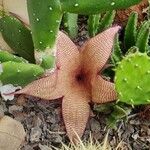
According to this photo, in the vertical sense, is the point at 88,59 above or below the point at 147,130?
above

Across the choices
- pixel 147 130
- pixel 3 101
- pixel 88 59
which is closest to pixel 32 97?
pixel 3 101

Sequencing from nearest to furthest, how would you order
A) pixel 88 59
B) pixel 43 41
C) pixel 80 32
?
pixel 43 41, pixel 88 59, pixel 80 32

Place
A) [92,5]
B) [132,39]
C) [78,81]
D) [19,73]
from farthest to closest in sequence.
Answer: [132,39] < [78,81] < [19,73] < [92,5]

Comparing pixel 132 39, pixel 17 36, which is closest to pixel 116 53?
pixel 132 39

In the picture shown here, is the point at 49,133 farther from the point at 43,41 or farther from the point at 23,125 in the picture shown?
the point at 43,41

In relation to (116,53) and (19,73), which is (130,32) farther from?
(19,73)

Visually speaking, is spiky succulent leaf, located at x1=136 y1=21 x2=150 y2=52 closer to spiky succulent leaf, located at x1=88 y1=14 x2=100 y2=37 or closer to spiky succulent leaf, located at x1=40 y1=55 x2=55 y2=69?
spiky succulent leaf, located at x1=88 y1=14 x2=100 y2=37
